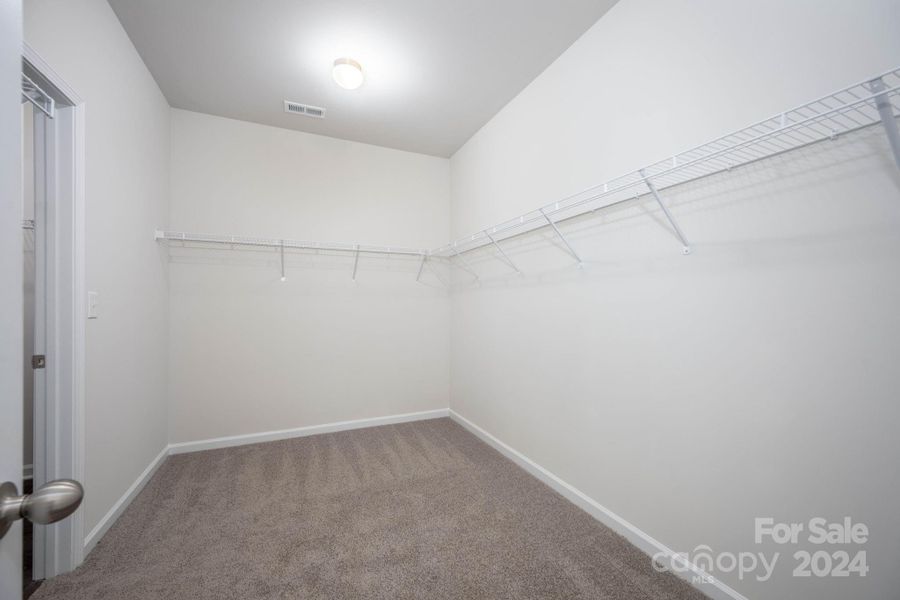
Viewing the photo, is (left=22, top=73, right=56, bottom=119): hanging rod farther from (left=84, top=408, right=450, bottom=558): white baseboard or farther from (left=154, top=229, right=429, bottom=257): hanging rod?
(left=84, top=408, right=450, bottom=558): white baseboard

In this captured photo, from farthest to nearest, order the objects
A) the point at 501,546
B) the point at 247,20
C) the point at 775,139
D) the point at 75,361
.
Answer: the point at 247,20
the point at 501,546
the point at 75,361
the point at 775,139

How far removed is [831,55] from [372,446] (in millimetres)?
3196

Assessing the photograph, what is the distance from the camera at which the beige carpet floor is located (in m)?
1.44

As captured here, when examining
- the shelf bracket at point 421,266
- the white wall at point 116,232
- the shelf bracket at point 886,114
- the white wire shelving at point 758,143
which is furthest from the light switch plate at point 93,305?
the shelf bracket at point 886,114

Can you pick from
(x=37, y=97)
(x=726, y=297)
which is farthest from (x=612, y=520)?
(x=37, y=97)

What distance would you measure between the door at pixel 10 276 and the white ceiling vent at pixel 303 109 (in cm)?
236

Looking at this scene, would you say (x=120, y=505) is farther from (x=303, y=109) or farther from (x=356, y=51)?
(x=356, y=51)

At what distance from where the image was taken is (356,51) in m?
2.11

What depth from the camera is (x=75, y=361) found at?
1.54 metres

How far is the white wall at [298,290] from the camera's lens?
8.95 feet

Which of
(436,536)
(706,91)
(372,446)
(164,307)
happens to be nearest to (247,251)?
(164,307)

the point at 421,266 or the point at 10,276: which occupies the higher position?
the point at 421,266

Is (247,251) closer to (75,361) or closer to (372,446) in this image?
(75,361)

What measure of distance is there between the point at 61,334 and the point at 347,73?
1998 millimetres
